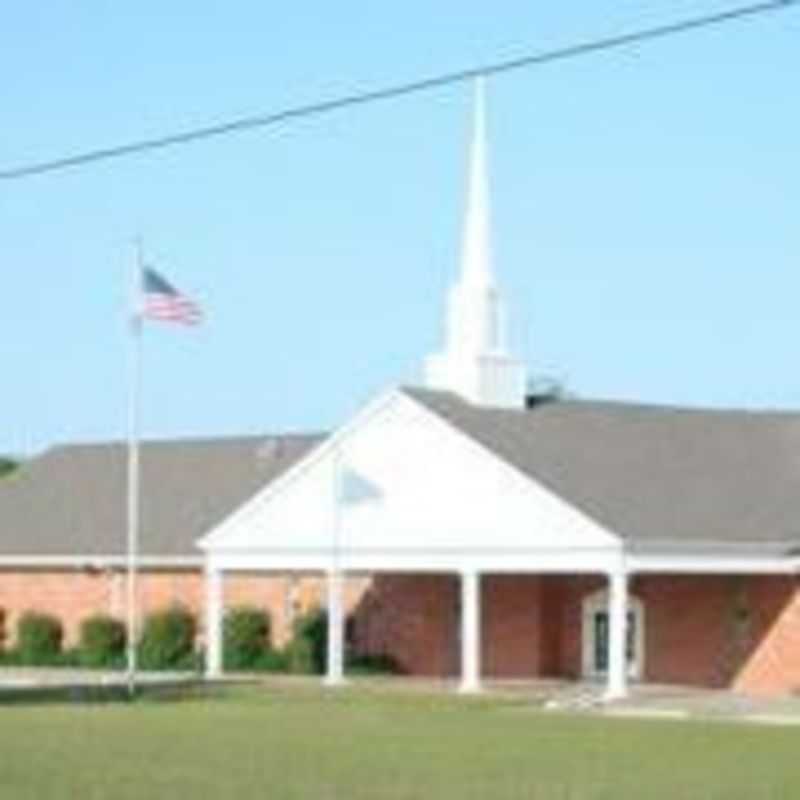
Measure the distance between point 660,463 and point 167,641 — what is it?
1317cm

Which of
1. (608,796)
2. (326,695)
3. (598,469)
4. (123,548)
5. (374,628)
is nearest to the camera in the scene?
(608,796)

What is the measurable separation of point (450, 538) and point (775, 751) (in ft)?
61.8

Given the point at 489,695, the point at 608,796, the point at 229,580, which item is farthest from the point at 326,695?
the point at 608,796

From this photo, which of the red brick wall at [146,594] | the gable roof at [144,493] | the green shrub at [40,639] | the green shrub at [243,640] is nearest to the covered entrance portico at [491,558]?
the green shrub at [243,640]

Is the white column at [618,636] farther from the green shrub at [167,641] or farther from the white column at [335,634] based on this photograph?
the green shrub at [167,641]

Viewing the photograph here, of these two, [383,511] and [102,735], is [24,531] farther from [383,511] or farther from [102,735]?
[102,735]

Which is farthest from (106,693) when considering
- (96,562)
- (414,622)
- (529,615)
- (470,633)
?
(96,562)

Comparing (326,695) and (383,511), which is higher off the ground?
(383,511)

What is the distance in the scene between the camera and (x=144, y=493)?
68.2 metres

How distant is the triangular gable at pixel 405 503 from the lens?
2057 inches

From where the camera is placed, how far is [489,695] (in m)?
50.9

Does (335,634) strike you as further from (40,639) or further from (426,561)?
(40,639)

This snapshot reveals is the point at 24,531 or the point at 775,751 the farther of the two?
the point at 24,531

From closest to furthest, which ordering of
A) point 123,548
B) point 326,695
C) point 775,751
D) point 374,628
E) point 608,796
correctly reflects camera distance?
1. point 608,796
2. point 775,751
3. point 326,695
4. point 374,628
5. point 123,548
